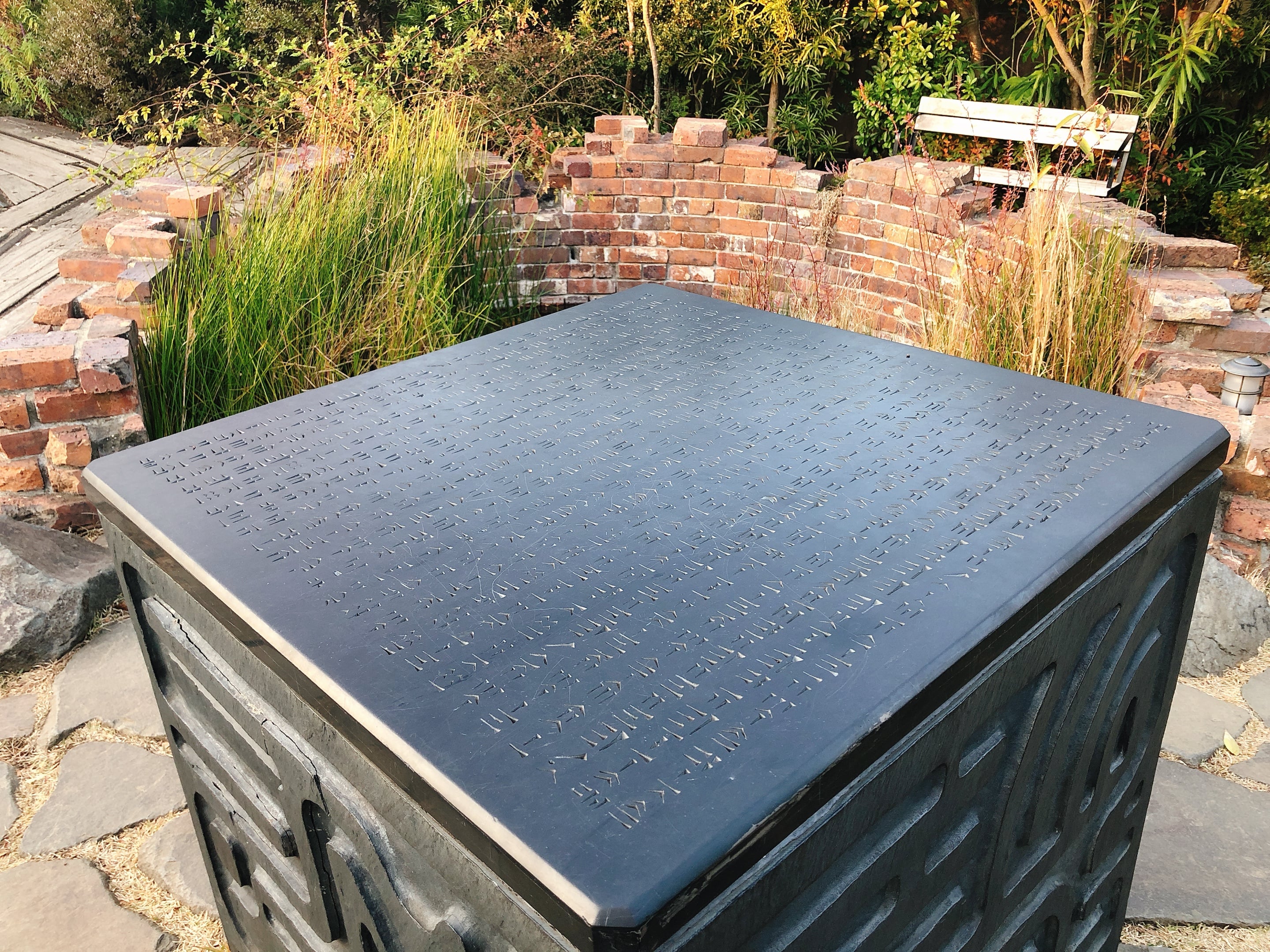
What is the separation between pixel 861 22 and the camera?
7.03m

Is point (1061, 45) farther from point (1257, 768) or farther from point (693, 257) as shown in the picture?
point (1257, 768)

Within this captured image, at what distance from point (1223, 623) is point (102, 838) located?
2854mm

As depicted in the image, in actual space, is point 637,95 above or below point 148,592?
above

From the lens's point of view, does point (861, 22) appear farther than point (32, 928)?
Yes

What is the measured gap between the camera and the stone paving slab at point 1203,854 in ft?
6.42

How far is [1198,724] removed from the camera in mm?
2473

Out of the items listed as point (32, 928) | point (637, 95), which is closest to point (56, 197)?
point (637, 95)

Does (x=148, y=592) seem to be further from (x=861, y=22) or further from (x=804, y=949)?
(x=861, y=22)

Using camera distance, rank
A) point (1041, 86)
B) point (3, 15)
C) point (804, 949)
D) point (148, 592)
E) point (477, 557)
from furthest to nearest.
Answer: point (3, 15) → point (1041, 86) → point (148, 592) → point (477, 557) → point (804, 949)

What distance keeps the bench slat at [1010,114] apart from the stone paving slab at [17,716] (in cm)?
538

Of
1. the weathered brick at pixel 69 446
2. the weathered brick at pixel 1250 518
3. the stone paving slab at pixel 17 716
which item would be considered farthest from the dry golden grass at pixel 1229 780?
the weathered brick at pixel 69 446

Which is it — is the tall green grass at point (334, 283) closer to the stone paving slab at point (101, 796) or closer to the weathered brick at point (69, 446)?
the weathered brick at point (69, 446)

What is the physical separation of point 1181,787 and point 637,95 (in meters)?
6.03

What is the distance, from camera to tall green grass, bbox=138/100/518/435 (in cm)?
305
